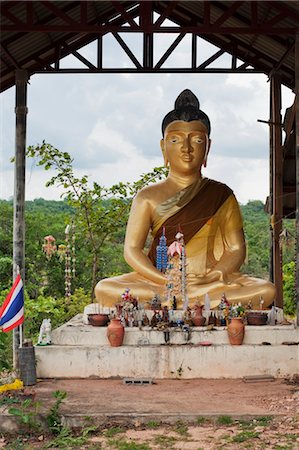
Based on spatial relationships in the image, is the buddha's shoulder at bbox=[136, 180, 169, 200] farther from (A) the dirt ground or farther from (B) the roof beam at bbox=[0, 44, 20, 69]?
(A) the dirt ground

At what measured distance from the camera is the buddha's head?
10.8m

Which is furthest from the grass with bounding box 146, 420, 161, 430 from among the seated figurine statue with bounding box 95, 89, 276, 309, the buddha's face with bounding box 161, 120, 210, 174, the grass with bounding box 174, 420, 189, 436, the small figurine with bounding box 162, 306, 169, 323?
the buddha's face with bounding box 161, 120, 210, 174

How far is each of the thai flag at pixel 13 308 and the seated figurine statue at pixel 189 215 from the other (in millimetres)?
2087

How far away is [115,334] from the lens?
8758mm

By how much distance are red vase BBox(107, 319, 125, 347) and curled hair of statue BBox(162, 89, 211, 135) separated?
331 cm

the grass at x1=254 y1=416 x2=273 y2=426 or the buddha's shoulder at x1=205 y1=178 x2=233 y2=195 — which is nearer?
the grass at x1=254 y1=416 x2=273 y2=426

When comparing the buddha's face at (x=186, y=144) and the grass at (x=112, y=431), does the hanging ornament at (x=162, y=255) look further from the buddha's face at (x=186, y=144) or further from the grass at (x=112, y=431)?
the grass at (x=112, y=431)

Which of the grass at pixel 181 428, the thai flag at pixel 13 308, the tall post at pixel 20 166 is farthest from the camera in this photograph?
the tall post at pixel 20 166

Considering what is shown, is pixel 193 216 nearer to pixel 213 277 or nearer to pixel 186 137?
pixel 213 277

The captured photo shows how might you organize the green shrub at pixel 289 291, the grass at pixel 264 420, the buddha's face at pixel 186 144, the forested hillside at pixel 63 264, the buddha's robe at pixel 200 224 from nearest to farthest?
the grass at pixel 264 420, the buddha's robe at pixel 200 224, the buddha's face at pixel 186 144, the forested hillside at pixel 63 264, the green shrub at pixel 289 291

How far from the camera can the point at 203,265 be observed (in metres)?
10.5

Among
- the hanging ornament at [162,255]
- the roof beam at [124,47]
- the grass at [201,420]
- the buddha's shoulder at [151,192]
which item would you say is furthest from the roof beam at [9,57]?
the grass at [201,420]

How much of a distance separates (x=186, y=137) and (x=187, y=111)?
0.35 metres

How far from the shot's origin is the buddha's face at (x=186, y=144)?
35.6 ft
